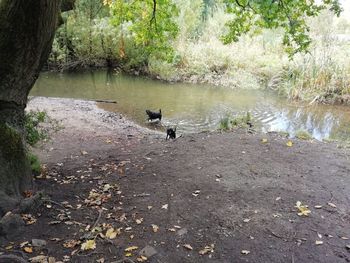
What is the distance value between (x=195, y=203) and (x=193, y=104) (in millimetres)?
10098

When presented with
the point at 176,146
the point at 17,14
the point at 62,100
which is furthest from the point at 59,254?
the point at 62,100

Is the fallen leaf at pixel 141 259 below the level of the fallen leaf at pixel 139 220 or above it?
below

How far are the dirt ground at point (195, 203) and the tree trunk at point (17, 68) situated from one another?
489 mm

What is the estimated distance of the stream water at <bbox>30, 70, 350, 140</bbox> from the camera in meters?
12.2

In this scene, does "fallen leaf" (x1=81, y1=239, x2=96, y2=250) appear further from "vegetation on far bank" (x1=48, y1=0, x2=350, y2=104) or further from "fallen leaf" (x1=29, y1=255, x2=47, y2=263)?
"vegetation on far bank" (x1=48, y1=0, x2=350, y2=104)

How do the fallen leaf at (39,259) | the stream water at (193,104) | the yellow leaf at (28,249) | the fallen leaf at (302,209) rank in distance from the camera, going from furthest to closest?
the stream water at (193,104), the fallen leaf at (302,209), the yellow leaf at (28,249), the fallen leaf at (39,259)

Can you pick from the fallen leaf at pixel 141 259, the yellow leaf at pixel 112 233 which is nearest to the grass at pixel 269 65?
the yellow leaf at pixel 112 233

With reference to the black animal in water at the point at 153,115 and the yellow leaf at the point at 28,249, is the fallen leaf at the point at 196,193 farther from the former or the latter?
the black animal in water at the point at 153,115

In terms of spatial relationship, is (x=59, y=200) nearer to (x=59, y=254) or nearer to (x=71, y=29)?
(x=59, y=254)

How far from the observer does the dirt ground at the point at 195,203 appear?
12.6 feet

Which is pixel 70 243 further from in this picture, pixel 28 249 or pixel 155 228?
pixel 155 228

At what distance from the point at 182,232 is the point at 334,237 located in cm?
169

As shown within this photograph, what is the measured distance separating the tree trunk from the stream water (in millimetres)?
7152

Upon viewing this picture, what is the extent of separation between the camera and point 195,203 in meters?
4.84
